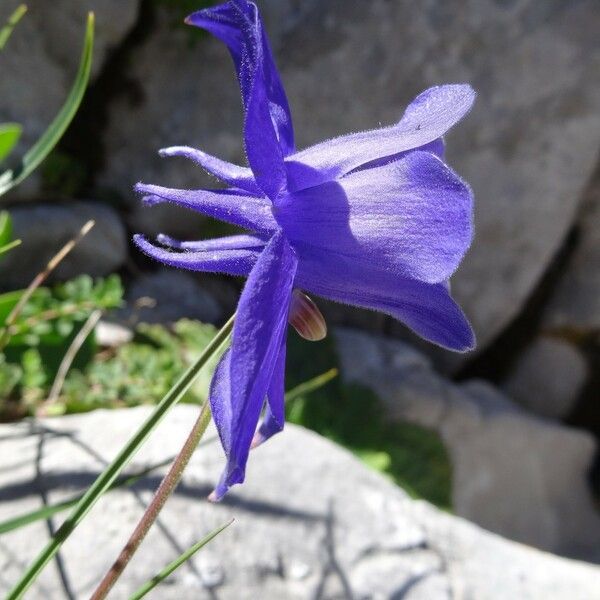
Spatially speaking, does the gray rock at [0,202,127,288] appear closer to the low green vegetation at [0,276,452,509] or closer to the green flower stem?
the low green vegetation at [0,276,452,509]

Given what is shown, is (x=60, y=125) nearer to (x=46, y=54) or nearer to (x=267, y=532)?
(x=267, y=532)

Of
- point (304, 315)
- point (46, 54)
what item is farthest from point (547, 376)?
point (304, 315)

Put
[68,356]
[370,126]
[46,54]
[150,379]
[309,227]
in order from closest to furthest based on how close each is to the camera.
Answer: [309,227] < [68,356] < [150,379] < [46,54] < [370,126]

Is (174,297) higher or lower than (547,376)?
higher

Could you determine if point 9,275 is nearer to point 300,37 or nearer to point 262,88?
point 300,37

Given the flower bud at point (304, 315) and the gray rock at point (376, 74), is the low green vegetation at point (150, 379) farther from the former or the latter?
the flower bud at point (304, 315)

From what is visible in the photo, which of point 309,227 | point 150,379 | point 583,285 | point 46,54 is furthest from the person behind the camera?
point 583,285

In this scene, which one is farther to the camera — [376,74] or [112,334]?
[376,74]
